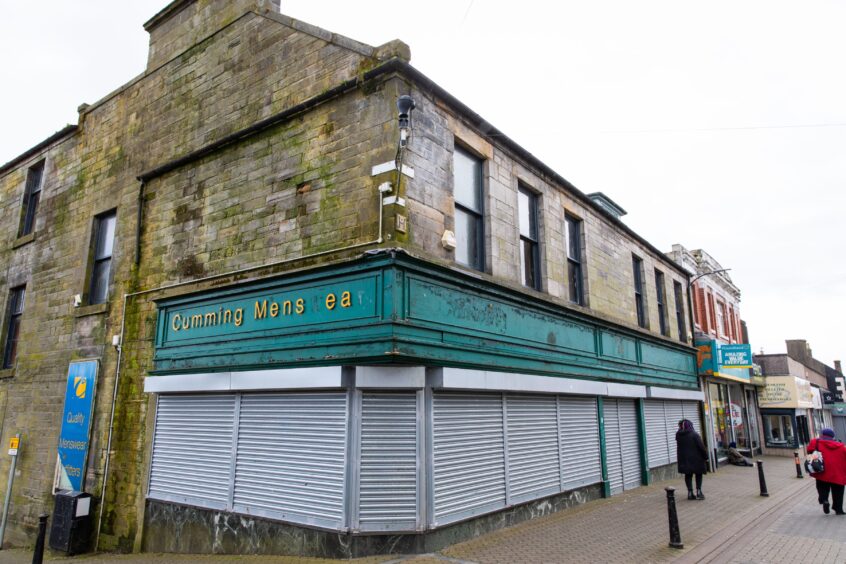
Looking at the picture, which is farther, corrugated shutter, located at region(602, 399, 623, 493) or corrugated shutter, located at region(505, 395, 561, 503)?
corrugated shutter, located at region(602, 399, 623, 493)

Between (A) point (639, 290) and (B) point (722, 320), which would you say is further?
(B) point (722, 320)

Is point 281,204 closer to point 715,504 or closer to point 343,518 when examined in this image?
point 343,518

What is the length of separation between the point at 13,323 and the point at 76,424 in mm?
5673

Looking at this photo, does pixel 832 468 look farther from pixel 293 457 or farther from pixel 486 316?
pixel 293 457

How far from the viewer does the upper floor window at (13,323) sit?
49.9 feet

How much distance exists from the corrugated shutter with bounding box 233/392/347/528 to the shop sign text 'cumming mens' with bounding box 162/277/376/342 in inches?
46.6

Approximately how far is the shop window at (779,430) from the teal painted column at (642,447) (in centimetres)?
1629

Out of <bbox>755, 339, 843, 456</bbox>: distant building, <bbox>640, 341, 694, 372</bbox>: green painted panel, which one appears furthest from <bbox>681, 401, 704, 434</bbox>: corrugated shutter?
<bbox>755, 339, 843, 456</bbox>: distant building

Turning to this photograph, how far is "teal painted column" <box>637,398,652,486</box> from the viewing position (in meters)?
14.3

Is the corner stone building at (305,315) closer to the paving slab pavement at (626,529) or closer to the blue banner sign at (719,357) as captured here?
the paving slab pavement at (626,529)

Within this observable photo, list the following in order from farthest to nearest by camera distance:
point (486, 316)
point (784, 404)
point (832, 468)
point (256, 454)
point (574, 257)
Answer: point (784, 404) → point (574, 257) → point (832, 468) → point (486, 316) → point (256, 454)

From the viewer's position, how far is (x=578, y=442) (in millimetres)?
11930

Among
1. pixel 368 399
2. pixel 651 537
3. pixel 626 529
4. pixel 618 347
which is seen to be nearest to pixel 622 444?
pixel 618 347

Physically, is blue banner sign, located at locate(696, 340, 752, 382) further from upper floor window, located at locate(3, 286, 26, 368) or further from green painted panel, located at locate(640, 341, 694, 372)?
upper floor window, located at locate(3, 286, 26, 368)
